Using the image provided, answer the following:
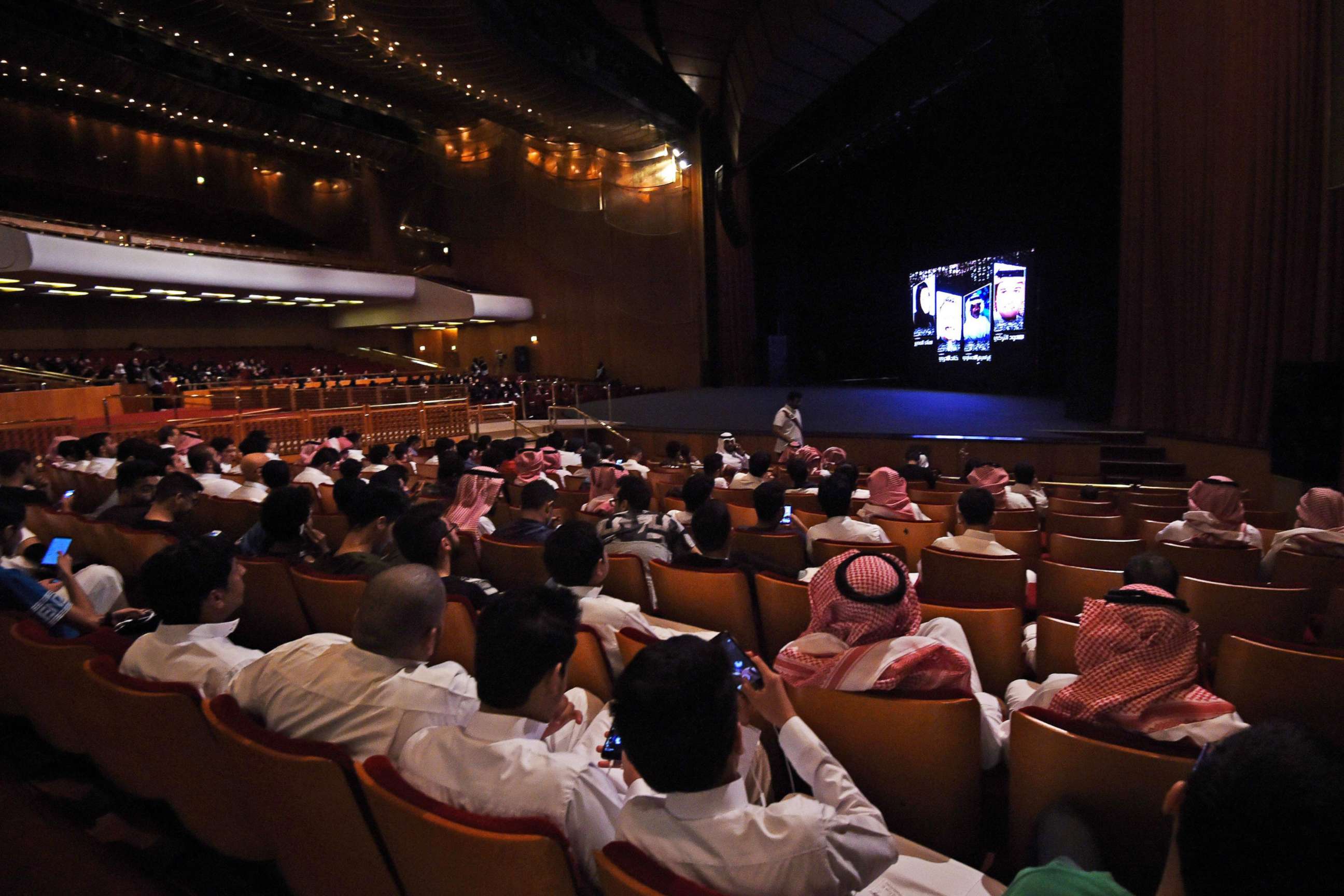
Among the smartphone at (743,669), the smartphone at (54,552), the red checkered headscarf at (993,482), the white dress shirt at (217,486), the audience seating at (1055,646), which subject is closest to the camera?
the smartphone at (743,669)

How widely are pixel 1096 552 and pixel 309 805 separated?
3510mm

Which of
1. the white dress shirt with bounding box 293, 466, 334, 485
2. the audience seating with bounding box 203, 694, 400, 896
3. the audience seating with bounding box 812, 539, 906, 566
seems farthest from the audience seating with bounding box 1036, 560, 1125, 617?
the white dress shirt with bounding box 293, 466, 334, 485

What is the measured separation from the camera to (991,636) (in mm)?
2346

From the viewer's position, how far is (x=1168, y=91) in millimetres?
7980

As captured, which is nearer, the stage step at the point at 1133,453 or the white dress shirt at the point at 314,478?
the white dress shirt at the point at 314,478

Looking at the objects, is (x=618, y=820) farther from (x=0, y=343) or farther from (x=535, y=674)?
(x=0, y=343)

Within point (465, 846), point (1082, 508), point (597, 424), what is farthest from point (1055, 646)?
point (597, 424)

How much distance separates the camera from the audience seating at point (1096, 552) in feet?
11.6

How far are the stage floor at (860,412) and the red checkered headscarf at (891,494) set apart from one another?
4754 mm

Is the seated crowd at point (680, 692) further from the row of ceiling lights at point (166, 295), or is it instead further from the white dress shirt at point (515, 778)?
the row of ceiling lights at point (166, 295)

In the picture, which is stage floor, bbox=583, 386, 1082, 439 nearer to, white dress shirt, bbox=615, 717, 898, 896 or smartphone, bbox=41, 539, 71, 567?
smartphone, bbox=41, 539, 71, 567

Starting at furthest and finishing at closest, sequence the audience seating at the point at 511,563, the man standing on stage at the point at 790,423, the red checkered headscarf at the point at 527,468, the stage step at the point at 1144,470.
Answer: the man standing on stage at the point at 790,423 → the stage step at the point at 1144,470 → the red checkered headscarf at the point at 527,468 → the audience seating at the point at 511,563

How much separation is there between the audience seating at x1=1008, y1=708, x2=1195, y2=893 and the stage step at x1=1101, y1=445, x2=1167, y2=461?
26.3ft

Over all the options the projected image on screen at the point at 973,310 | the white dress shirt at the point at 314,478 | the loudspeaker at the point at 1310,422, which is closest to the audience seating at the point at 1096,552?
the loudspeaker at the point at 1310,422
